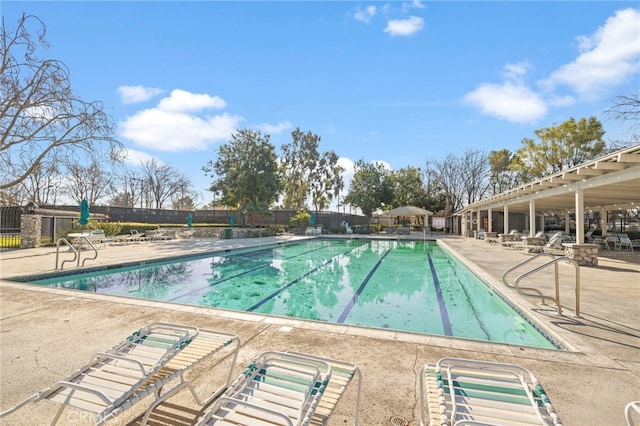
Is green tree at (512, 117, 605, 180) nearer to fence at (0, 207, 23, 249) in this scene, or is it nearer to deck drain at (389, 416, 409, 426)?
deck drain at (389, 416, 409, 426)

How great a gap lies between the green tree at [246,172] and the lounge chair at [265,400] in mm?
19468

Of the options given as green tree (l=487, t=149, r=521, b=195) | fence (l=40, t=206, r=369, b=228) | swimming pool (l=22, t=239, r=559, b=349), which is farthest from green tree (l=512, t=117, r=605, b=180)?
swimming pool (l=22, t=239, r=559, b=349)

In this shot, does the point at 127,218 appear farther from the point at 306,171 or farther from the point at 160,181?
the point at 306,171

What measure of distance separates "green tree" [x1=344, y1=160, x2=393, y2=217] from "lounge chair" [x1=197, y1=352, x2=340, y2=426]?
2844cm

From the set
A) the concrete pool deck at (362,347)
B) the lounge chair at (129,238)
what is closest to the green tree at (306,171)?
the lounge chair at (129,238)

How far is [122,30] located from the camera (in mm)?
9102

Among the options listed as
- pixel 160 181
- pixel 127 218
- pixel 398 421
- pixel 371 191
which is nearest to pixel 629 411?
pixel 398 421

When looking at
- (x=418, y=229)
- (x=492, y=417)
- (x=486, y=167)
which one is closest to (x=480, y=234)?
(x=418, y=229)

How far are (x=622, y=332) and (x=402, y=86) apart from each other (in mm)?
10139

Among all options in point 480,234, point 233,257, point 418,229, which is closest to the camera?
point 233,257

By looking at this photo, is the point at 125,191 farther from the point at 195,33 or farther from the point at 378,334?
the point at 378,334

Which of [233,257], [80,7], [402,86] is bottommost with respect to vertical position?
[233,257]

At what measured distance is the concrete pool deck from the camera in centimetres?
217

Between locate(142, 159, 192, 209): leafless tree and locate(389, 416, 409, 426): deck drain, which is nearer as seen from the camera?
locate(389, 416, 409, 426): deck drain
